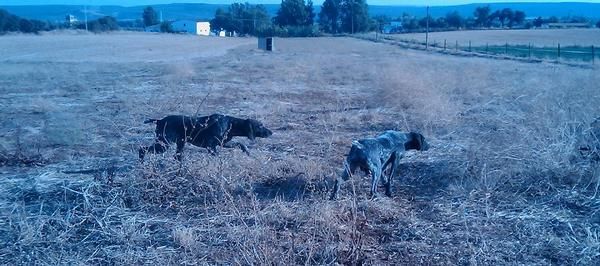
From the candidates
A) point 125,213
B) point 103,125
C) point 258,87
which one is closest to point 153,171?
point 125,213

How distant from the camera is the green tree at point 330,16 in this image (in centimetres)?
9475

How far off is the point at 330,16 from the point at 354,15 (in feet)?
15.1

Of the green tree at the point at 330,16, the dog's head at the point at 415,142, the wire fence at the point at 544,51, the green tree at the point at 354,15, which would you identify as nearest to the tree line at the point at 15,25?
the green tree at the point at 330,16

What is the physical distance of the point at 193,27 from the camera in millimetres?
118625

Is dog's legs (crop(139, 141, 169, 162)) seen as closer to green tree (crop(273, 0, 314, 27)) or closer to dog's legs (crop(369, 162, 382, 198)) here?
dog's legs (crop(369, 162, 382, 198))

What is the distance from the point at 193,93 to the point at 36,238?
11957 millimetres

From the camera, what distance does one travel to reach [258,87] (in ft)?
62.7

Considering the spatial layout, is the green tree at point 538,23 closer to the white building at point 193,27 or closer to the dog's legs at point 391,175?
the white building at point 193,27

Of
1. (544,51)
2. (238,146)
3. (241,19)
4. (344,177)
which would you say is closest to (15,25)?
(241,19)

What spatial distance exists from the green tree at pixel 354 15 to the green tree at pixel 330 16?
2.91ft

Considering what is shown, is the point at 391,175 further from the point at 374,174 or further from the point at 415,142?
the point at 415,142

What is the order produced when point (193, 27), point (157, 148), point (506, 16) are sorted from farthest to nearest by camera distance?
1. point (193, 27)
2. point (506, 16)
3. point (157, 148)

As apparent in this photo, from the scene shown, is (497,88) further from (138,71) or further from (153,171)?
(138,71)

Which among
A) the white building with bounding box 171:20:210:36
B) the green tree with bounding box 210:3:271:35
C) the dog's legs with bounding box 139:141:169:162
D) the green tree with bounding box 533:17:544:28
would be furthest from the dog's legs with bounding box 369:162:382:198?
the white building with bounding box 171:20:210:36
